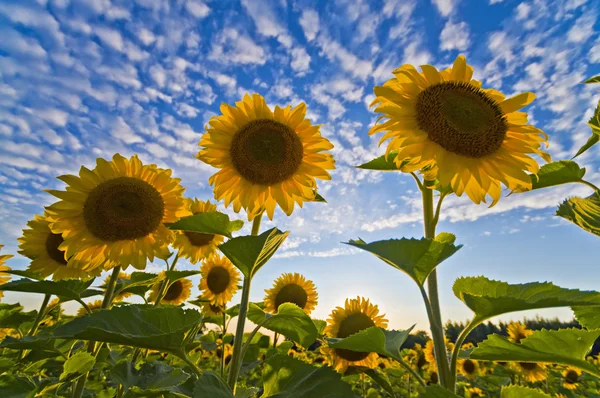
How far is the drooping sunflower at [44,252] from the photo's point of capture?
3.76 m

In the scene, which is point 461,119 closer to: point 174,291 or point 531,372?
point 174,291

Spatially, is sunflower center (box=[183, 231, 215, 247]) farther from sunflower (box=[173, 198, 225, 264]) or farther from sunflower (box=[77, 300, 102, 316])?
sunflower (box=[77, 300, 102, 316])

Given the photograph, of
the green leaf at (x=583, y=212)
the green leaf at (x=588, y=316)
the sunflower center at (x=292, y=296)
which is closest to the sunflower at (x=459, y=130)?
the green leaf at (x=583, y=212)

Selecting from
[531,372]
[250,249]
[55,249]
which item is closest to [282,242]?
[250,249]

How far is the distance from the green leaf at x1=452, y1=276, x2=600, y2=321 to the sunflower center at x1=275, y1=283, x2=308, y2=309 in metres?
4.21

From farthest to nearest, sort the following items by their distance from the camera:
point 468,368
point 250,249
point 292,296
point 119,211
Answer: point 468,368, point 292,296, point 119,211, point 250,249

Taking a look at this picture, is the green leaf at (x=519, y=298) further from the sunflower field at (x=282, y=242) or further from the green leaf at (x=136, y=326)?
the green leaf at (x=136, y=326)

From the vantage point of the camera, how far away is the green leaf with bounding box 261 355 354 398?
5.40 feet

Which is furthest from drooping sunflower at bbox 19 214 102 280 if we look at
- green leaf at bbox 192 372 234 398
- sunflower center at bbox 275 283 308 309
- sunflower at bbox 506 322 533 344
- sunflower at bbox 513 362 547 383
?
sunflower at bbox 513 362 547 383

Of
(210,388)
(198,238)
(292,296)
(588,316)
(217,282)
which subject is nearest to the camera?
(210,388)

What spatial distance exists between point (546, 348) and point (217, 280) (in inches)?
205

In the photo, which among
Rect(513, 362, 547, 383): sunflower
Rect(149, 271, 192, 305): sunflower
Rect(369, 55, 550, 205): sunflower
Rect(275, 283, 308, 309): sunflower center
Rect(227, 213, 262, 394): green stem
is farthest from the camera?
Rect(513, 362, 547, 383): sunflower

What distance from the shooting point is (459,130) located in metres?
2.31

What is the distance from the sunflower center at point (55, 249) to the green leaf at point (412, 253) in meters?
3.49
